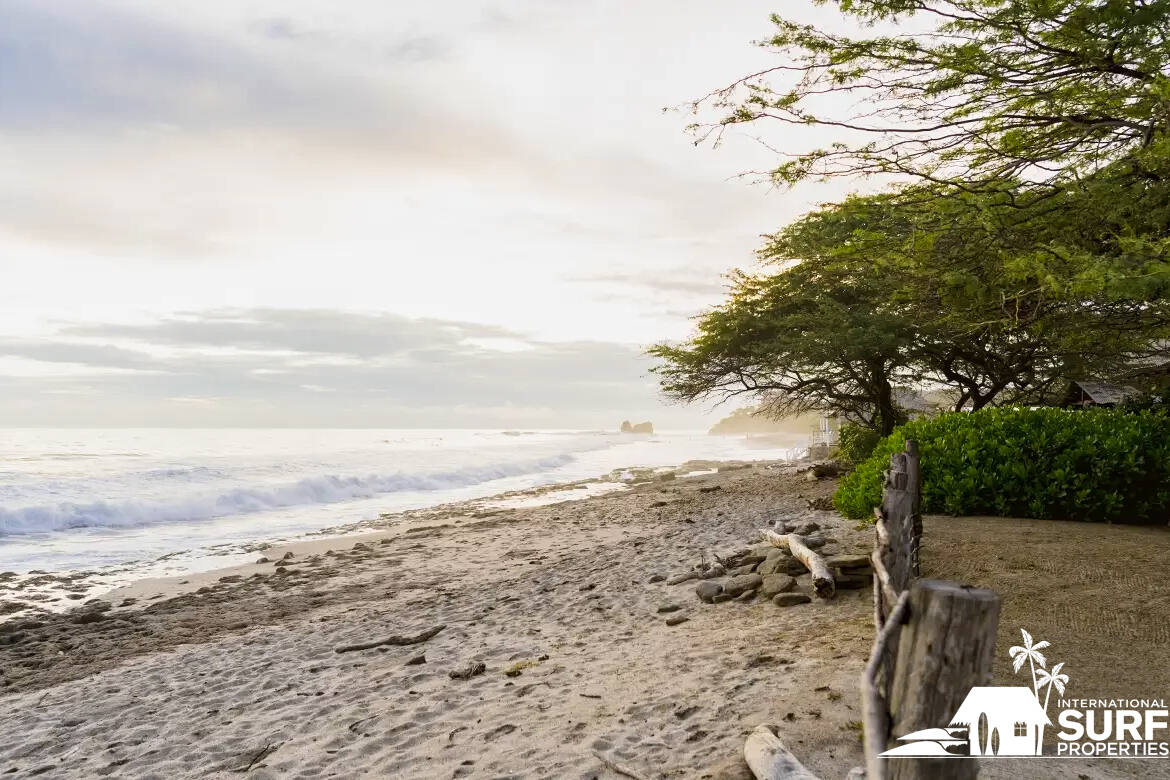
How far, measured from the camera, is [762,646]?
666 cm

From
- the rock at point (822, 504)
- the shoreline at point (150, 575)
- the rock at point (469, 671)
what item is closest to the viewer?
the rock at point (469, 671)

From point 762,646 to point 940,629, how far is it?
4.71 m

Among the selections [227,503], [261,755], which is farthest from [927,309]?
[227,503]

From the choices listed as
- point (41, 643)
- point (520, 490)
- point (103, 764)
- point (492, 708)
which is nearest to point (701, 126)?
point (492, 708)

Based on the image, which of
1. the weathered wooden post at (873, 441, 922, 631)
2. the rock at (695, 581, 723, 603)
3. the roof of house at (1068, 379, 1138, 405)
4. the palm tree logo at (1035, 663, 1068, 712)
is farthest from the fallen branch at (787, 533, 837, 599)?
the roof of house at (1068, 379, 1138, 405)

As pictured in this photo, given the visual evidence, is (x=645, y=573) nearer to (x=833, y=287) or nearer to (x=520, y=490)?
(x=833, y=287)

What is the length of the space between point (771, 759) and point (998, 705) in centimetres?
186

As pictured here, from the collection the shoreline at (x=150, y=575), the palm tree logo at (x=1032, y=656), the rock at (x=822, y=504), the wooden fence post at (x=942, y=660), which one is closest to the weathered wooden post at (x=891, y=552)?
the wooden fence post at (x=942, y=660)

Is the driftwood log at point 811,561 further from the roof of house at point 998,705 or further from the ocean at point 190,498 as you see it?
the ocean at point 190,498

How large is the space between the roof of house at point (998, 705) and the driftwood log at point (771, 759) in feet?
4.49

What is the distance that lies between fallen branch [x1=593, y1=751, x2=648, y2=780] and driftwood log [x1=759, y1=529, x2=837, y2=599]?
4.07 m

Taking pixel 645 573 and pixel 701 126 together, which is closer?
pixel 701 126

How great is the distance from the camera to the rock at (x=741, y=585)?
884 centimetres

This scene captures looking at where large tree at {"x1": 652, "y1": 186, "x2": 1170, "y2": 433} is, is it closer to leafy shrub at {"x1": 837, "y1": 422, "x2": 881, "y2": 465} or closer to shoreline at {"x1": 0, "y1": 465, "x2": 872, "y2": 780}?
leafy shrub at {"x1": 837, "y1": 422, "x2": 881, "y2": 465}
